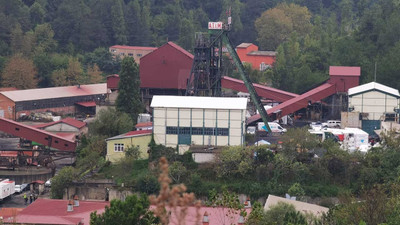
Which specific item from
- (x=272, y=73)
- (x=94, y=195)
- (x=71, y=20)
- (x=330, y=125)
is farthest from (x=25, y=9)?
(x=94, y=195)

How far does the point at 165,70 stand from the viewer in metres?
43.9

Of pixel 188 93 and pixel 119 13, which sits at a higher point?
pixel 119 13

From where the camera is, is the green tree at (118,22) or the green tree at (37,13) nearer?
the green tree at (37,13)

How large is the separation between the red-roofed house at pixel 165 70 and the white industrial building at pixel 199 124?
12207 millimetres

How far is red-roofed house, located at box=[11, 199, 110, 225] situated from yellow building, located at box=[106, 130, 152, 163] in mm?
4953

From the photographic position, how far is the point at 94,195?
29.6 m

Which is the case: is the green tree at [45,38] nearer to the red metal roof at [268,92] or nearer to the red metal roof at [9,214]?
the red metal roof at [268,92]

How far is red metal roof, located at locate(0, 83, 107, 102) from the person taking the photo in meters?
44.5

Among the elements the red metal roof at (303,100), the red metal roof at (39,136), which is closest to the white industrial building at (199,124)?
the red metal roof at (39,136)

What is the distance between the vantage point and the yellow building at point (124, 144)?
31.4m

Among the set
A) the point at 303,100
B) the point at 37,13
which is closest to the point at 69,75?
the point at 37,13

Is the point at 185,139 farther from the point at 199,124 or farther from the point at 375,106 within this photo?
the point at 375,106

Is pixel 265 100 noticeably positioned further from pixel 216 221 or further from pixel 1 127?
pixel 216 221

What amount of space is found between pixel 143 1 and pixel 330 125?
39.8 meters
